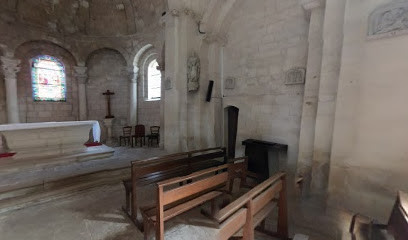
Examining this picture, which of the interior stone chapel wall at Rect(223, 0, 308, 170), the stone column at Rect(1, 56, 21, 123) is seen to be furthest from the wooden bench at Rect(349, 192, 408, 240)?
the stone column at Rect(1, 56, 21, 123)

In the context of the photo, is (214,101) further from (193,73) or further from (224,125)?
(193,73)

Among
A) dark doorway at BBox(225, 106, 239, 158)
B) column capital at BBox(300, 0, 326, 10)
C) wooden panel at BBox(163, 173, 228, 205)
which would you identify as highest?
column capital at BBox(300, 0, 326, 10)

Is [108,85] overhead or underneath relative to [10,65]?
underneath

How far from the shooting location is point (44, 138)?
14.9 feet

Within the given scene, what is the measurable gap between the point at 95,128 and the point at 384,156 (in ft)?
22.1

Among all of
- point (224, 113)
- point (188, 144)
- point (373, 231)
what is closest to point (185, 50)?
point (224, 113)

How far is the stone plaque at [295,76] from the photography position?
4.01 m

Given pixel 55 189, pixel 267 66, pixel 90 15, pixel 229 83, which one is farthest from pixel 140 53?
pixel 55 189

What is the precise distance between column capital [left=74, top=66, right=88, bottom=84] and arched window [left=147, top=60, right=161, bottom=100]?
287cm

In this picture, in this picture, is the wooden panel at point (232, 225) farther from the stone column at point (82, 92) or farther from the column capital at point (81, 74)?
the column capital at point (81, 74)

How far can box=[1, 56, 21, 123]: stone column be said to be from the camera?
685 centimetres

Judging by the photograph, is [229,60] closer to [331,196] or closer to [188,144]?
[188,144]

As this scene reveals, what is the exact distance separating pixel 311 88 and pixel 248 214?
2830 millimetres

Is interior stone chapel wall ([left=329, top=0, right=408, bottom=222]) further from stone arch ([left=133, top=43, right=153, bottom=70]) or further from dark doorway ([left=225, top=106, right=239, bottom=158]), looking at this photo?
stone arch ([left=133, top=43, right=153, bottom=70])
